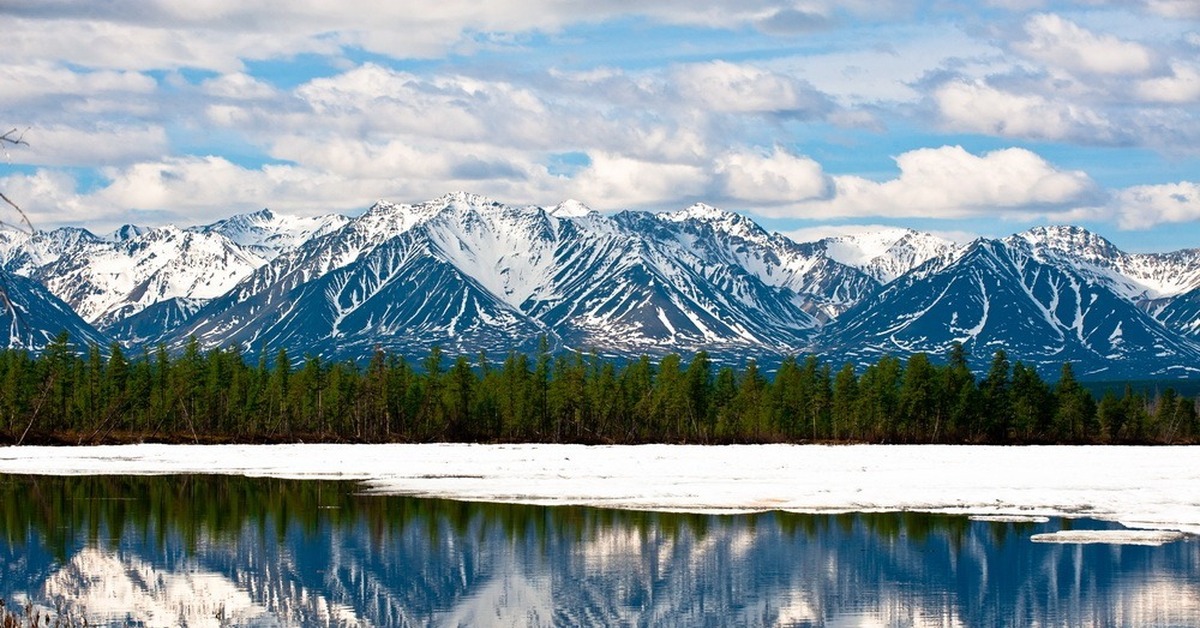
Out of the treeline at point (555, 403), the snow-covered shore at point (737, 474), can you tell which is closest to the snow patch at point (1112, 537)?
the snow-covered shore at point (737, 474)

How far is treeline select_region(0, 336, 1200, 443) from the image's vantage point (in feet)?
558

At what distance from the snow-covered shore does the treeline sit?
108 feet

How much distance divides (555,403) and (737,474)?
84.9 m

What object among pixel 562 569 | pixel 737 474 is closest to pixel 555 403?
pixel 737 474

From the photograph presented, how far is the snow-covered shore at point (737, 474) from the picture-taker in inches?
2685

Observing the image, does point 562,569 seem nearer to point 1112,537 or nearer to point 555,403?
point 1112,537

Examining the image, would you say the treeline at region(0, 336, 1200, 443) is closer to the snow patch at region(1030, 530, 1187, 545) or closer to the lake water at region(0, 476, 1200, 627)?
the lake water at region(0, 476, 1200, 627)

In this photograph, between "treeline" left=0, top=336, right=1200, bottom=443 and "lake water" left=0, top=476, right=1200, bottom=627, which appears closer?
"lake water" left=0, top=476, right=1200, bottom=627

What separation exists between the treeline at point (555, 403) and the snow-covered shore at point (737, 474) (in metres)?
32.9

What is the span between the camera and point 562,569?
1898 inches

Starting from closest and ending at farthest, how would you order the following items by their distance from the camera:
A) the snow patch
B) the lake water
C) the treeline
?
1. the lake water
2. the snow patch
3. the treeline

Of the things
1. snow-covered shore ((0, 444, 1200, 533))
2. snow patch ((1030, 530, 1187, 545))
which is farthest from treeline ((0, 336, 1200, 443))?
snow patch ((1030, 530, 1187, 545))

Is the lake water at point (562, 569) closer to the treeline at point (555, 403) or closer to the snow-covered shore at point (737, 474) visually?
the snow-covered shore at point (737, 474)

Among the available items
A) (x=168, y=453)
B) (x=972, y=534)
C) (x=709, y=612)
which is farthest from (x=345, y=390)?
(x=709, y=612)
